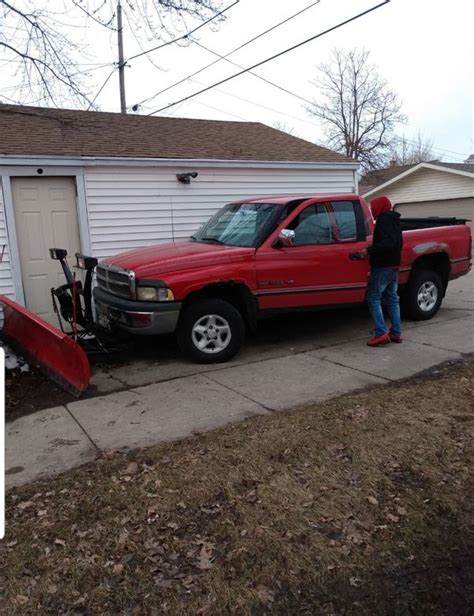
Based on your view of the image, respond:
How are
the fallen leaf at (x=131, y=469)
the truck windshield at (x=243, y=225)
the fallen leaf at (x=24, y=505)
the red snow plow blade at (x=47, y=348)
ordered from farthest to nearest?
the truck windshield at (x=243, y=225) → the red snow plow blade at (x=47, y=348) → the fallen leaf at (x=131, y=469) → the fallen leaf at (x=24, y=505)

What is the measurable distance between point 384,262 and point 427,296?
6.99 ft

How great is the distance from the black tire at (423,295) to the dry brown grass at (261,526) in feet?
12.8

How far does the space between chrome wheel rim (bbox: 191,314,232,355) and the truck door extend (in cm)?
58

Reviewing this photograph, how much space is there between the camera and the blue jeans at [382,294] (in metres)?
6.73

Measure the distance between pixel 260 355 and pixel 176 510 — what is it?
3677 millimetres

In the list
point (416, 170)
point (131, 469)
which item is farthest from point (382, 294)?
point (416, 170)

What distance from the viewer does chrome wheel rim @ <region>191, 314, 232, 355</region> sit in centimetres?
631

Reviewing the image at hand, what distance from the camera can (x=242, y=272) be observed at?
6.42 metres

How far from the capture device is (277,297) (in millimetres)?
6703

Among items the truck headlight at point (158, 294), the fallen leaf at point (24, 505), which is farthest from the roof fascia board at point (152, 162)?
the fallen leaf at point (24, 505)

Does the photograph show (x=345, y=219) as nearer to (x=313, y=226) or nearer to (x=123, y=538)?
(x=313, y=226)

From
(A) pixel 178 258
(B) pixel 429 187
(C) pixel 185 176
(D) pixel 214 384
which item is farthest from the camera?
(B) pixel 429 187

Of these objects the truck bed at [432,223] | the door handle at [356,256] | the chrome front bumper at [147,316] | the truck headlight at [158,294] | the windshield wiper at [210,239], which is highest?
the truck bed at [432,223]

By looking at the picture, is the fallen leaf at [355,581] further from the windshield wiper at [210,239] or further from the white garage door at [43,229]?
the white garage door at [43,229]
